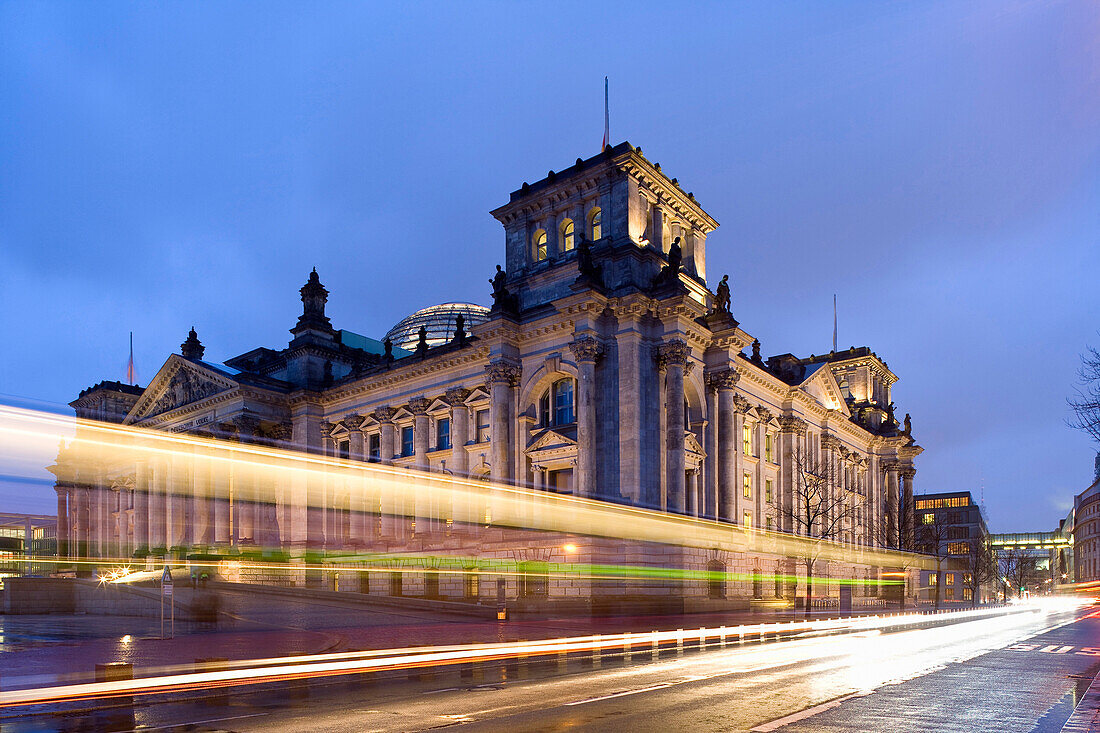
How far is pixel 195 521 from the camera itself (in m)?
66.9

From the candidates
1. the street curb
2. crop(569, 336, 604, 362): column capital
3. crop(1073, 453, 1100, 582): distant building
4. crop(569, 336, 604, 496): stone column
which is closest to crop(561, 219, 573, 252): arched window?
crop(569, 336, 604, 362): column capital

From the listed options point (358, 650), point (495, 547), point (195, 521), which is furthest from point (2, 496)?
point (195, 521)

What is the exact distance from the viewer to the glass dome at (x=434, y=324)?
80.4 metres

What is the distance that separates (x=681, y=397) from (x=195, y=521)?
44.4 m

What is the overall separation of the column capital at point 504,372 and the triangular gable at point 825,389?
28902 mm

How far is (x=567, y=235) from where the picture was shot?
49.0 meters

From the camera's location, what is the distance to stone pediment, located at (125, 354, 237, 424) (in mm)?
65062

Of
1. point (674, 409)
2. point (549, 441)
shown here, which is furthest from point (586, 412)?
point (674, 409)

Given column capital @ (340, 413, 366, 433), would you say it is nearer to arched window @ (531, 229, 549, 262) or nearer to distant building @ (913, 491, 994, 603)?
arched window @ (531, 229, 549, 262)

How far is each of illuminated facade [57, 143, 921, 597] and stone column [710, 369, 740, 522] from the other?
0.34 feet

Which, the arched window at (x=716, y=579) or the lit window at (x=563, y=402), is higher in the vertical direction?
the lit window at (x=563, y=402)

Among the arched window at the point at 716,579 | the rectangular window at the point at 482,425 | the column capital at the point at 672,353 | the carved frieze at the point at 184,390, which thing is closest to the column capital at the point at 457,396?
the rectangular window at the point at 482,425

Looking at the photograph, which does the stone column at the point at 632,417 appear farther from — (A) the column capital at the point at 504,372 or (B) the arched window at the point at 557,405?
(A) the column capital at the point at 504,372

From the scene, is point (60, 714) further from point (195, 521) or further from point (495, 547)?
point (195, 521)
